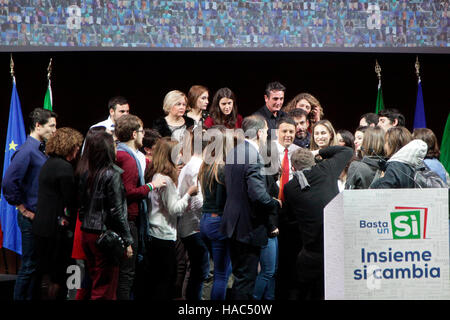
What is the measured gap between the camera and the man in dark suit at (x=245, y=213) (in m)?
4.02

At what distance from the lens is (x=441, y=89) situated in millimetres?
7566

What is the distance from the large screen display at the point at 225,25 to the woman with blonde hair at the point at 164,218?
2235 mm

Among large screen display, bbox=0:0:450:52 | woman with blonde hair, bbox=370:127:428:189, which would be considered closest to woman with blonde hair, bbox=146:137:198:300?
woman with blonde hair, bbox=370:127:428:189

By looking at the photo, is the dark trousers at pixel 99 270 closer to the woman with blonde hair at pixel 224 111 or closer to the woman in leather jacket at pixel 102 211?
the woman in leather jacket at pixel 102 211

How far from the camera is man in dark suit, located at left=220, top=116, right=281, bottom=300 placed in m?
4.02

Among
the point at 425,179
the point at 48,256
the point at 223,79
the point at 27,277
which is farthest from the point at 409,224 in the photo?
the point at 223,79

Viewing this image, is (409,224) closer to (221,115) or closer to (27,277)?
(27,277)

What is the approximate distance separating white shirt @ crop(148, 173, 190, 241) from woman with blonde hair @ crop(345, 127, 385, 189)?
1137mm

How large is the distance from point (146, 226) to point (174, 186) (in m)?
0.33

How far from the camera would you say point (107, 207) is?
152 inches

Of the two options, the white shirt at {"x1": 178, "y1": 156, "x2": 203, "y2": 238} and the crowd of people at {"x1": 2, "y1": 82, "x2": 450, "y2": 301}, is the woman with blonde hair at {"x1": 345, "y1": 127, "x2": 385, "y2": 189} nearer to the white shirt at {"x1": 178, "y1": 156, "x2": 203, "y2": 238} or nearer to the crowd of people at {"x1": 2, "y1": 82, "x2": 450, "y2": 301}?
the crowd of people at {"x1": 2, "y1": 82, "x2": 450, "y2": 301}

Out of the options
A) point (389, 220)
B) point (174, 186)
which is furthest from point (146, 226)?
point (389, 220)

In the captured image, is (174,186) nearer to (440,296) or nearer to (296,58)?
(440,296)

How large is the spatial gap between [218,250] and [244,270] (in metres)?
0.25
